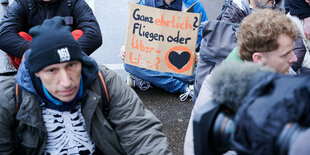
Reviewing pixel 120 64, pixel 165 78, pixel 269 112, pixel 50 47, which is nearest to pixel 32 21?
pixel 165 78

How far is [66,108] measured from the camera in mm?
2049

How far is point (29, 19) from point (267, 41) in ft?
8.06

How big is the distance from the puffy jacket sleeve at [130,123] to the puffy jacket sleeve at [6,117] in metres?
0.57

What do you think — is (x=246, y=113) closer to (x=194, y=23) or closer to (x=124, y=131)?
(x=124, y=131)

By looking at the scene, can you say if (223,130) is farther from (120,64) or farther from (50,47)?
(120,64)

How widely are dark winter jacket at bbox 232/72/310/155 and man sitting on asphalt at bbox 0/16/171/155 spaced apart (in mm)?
1175

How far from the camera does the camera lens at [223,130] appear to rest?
102 centimetres

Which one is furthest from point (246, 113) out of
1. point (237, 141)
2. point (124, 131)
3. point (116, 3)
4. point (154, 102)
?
point (116, 3)

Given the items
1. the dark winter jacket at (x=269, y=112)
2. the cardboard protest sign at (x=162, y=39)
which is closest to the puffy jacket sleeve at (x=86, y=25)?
the cardboard protest sign at (x=162, y=39)

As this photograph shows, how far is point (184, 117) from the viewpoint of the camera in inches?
149

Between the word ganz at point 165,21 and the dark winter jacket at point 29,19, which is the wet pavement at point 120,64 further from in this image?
the word ganz at point 165,21


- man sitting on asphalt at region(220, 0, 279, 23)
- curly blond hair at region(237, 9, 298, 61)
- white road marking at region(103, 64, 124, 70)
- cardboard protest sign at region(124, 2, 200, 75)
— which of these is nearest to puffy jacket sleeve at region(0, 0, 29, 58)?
cardboard protest sign at region(124, 2, 200, 75)

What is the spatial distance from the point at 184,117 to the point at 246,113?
2889 mm

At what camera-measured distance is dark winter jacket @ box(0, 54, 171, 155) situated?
76.5 inches
